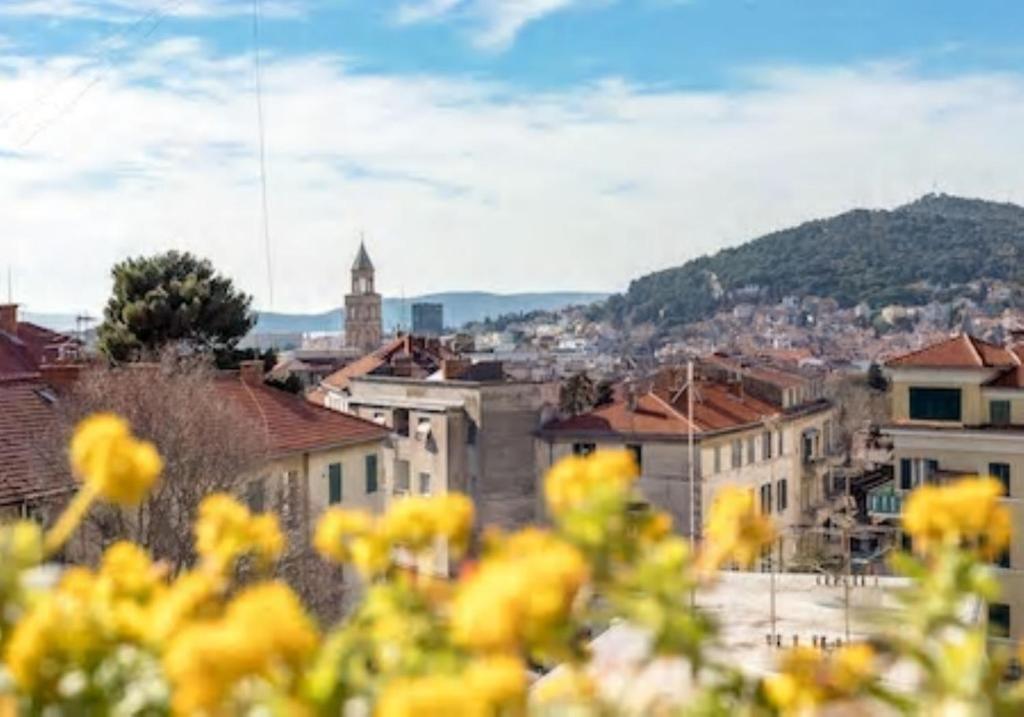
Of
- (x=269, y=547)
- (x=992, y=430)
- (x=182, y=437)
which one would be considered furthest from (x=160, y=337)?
(x=269, y=547)

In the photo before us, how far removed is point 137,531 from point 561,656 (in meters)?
16.9

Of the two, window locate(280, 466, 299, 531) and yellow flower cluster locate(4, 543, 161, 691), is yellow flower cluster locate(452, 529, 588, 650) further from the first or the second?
window locate(280, 466, 299, 531)

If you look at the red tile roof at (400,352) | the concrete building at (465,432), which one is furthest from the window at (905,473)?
the red tile roof at (400,352)

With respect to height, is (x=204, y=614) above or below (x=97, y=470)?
below

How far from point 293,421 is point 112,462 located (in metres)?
25.6

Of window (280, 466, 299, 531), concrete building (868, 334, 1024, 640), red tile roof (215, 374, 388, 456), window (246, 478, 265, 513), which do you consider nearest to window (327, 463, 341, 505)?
red tile roof (215, 374, 388, 456)

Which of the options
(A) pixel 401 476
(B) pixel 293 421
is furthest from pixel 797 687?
Answer: (A) pixel 401 476

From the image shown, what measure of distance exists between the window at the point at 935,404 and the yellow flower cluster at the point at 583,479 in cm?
3464

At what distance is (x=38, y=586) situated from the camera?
88.8 inches

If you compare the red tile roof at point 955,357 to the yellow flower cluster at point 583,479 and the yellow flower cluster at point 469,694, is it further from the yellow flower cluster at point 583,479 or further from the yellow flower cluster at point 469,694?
the yellow flower cluster at point 469,694

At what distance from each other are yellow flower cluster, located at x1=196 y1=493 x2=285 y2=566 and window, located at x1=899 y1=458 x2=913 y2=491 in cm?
3478

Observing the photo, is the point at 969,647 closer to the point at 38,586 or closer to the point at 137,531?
the point at 38,586

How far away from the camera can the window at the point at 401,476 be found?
4047 centimetres

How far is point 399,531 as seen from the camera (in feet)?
7.12
